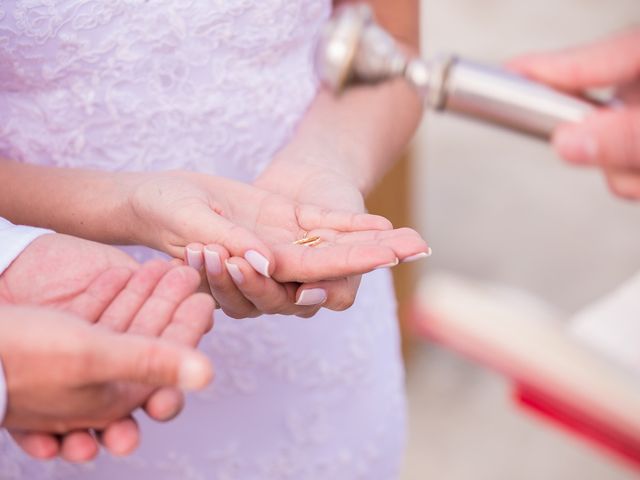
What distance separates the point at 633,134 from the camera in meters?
0.52

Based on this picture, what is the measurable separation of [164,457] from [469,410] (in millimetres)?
1102

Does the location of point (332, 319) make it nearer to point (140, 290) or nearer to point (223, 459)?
point (223, 459)

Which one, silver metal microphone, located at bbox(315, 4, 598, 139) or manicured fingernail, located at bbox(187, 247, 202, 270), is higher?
silver metal microphone, located at bbox(315, 4, 598, 139)

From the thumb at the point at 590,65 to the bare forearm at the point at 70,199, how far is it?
1.13ft

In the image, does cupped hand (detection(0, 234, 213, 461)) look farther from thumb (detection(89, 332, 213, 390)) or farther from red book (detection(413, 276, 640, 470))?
red book (detection(413, 276, 640, 470))

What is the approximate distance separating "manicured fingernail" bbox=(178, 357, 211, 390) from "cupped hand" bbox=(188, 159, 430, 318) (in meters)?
0.11

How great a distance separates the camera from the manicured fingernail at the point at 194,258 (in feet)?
1.98

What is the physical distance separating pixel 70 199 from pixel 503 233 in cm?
172

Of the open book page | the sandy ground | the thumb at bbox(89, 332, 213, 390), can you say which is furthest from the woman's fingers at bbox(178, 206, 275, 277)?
the sandy ground

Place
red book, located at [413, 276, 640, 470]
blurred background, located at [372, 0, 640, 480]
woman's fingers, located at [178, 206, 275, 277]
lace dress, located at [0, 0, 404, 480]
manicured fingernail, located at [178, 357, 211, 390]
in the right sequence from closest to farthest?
1. manicured fingernail, located at [178, 357, 211, 390]
2. woman's fingers, located at [178, 206, 275, 277]
3. lace dress, located at [0, 0, 404, 480]
4. red book, located at [413, 276, 640, 470]
5. blurred background, located at [372, 0, 640, 480]

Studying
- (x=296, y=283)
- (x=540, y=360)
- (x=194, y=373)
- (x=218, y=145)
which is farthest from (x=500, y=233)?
(x=194, y=373)

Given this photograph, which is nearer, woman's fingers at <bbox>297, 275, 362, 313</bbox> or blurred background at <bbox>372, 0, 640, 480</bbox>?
woman's fingers at <bbox>297, 275, 362, 313</bbox>

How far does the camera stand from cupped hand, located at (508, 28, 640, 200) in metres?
0.53

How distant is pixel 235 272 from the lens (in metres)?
0.59
